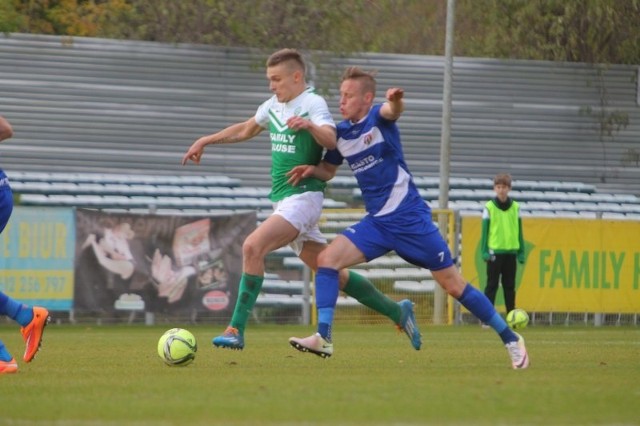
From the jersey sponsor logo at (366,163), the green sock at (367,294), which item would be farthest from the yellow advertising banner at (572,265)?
the jersey sponsor logo at (366,163)

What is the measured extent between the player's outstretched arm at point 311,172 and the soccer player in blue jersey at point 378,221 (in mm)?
17

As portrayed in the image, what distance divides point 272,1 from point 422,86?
3.47 meters

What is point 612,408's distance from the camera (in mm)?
6965

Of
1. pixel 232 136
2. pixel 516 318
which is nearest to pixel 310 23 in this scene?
pixel 516 318

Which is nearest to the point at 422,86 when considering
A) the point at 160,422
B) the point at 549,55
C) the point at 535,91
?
the point at 535,91

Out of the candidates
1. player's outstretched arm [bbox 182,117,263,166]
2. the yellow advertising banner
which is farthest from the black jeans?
player's outstretched arm [bbox 182,117,263,166]

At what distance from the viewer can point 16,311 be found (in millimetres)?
9312

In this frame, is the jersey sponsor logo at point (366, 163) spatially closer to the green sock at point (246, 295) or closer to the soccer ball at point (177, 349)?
the green sock at point (246, 295)

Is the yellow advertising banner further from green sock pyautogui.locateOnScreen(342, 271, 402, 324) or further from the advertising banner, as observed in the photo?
green sock pyautogui.locateOnScreen(342, 271, 402, 324)

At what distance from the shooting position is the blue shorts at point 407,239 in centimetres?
966

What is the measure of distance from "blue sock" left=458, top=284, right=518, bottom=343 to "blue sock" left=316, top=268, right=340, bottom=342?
91 cm

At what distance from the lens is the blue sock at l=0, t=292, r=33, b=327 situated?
930 cm

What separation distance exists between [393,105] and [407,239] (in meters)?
0.99

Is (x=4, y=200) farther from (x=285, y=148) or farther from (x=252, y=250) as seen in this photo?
(x=285, y=148)
